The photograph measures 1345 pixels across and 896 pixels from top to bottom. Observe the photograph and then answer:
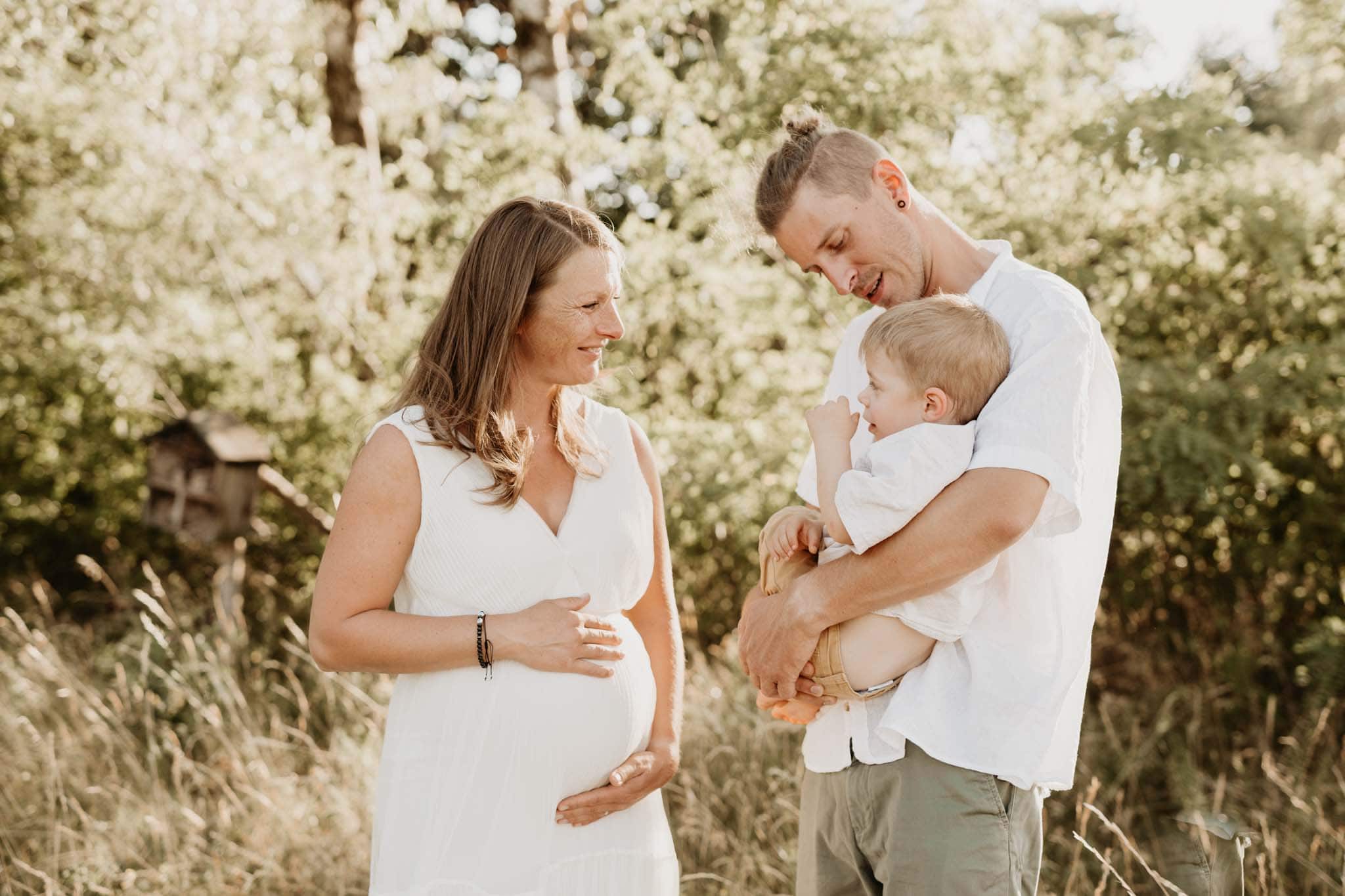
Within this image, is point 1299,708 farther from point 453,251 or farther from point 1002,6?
point 453,251

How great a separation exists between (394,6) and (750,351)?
402cm

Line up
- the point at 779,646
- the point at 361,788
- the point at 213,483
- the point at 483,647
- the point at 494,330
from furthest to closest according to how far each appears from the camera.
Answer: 1. the point at 213,483
2. the point at 361,788
3. the point at 494,330
4. the point at 483,647
5. the point at 779,646

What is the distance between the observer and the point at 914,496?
1892 mm

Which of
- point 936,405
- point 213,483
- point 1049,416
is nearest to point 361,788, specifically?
point 213,483

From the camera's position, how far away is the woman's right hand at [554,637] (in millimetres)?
2303

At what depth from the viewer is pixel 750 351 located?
5.74 m

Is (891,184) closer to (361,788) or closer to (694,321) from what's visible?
(361,788)

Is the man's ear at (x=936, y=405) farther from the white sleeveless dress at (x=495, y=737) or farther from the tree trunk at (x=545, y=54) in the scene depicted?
the tree trunk at (x=545, y=54)

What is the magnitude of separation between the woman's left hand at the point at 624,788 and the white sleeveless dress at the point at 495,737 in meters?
0.02

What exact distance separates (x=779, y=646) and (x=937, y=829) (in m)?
0.41

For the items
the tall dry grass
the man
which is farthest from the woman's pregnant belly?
the tall dry grass

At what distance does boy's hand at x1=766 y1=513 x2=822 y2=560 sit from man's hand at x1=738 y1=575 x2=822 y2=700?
89mm

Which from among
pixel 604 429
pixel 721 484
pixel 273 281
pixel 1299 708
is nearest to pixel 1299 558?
pixel 1299 708

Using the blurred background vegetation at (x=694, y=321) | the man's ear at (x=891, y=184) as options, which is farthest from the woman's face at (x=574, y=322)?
the blurred background vegetation at (x=694, y=321)
